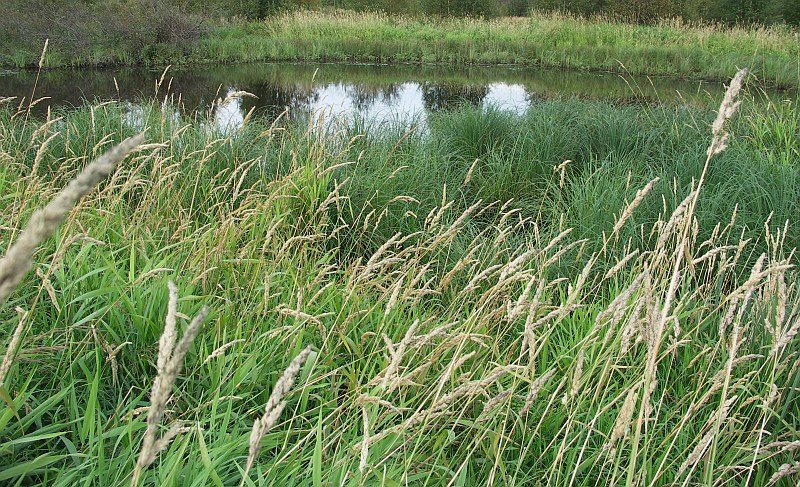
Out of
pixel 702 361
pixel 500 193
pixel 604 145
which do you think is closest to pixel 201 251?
pixel 702 361

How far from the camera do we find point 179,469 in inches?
54.1

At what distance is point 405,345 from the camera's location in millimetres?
1135

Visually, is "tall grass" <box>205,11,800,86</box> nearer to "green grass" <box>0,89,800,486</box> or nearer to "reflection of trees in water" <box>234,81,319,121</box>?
"reflection of trees in water" <box>234,81,319,121</box>

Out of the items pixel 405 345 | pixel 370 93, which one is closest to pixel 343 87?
pixel 370 93

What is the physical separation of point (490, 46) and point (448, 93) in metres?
7.93

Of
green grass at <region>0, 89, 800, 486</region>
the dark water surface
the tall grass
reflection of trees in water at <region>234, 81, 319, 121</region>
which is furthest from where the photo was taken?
the tall grass

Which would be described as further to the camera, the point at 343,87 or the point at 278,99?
the point at 343,87

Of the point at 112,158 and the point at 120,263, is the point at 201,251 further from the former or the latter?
the point at 112,158

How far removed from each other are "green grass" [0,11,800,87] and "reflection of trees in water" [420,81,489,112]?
12.9ft

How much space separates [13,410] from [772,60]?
54.9 feet

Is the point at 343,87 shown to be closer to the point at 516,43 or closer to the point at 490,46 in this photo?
the point at 490,46

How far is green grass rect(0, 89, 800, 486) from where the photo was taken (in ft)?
4.74

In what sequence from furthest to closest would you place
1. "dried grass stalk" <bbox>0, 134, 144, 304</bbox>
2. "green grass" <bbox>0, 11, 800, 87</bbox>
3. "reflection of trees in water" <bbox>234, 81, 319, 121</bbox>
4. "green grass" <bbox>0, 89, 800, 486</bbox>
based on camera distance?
"green grass" <bbox>0, 11, 800, 87</bbox> < "reflection of trees in water" <bbox>234, 81, 319, 121</bbox> < "green grass" <bbox>0, 89, 800, 486</bbox> < "dried grass stalk" <bbox>0, 134, 144, 304</bbox>

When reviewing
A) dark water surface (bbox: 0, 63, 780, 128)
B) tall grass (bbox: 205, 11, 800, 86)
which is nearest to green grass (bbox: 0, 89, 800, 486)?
dark water surface (bbox: 0, 63, 780, 128)
